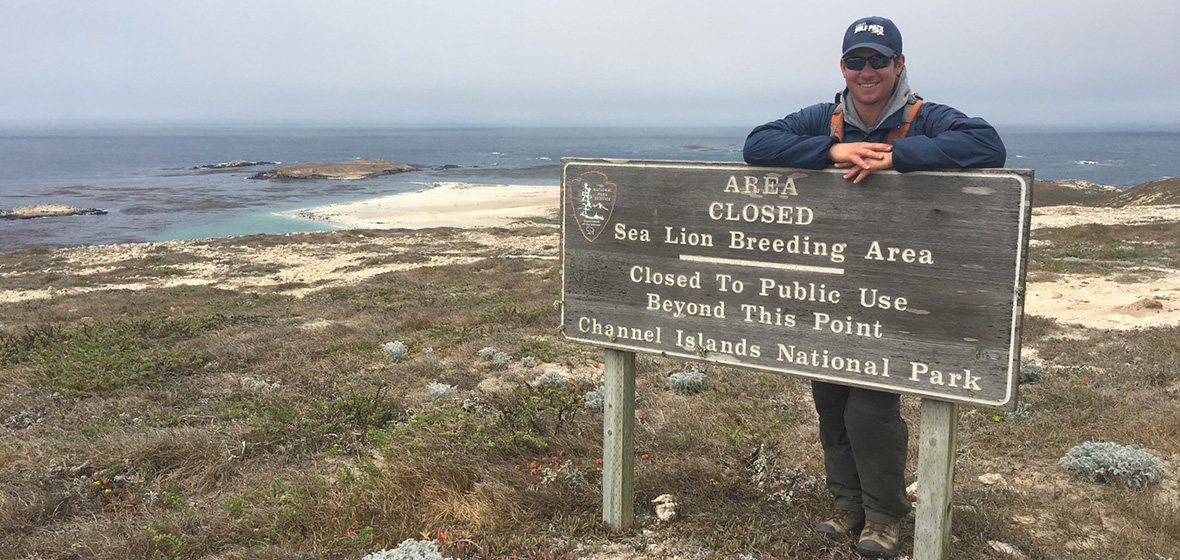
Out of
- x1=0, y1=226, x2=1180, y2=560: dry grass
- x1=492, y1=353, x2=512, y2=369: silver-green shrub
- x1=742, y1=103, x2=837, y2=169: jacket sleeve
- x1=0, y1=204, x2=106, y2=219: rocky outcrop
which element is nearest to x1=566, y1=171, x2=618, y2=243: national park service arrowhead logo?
x1=742, y1=103, x2=837, y2=169: jacket sleeve

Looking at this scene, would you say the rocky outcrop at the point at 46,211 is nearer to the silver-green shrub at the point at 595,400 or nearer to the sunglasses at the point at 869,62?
the silver-green shrub at the point at 595,400

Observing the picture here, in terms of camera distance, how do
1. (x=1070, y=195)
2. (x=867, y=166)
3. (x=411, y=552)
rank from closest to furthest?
(x=867, y=166), (x=411, y=552), (x=1070, y=195)

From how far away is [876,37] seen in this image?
299cm

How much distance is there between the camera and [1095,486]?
4297 mm

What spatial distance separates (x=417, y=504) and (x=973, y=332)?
2.95 m

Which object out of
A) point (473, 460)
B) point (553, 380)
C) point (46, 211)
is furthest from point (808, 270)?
point (46, 211)

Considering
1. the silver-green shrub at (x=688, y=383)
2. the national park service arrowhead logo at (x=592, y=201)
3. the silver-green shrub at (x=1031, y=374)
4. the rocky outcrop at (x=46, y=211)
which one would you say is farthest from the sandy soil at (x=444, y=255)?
the rocky outcrop at (x=46, y=211)

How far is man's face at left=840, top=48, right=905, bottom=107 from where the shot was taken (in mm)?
3014

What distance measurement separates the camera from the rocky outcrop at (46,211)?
5073cm

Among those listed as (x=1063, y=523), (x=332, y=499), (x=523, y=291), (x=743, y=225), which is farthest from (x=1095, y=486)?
(x=523, y=291)

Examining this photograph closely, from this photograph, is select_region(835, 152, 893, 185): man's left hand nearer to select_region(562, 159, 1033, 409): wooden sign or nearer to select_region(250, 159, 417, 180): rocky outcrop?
select_region(562, 159, 1033, 409): wooden sign

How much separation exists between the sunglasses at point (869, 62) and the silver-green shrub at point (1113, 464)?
3.12 m

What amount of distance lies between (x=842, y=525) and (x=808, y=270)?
1444 millimetres

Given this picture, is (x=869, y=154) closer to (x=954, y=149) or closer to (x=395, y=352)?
(x=954, y=149)
